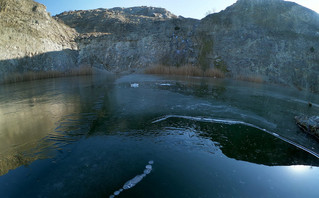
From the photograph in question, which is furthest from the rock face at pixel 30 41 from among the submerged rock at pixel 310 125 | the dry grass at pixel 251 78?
the submerged rock at pixel 310 125

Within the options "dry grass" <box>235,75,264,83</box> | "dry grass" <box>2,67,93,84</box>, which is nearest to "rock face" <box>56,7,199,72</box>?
"dry grass" <box>2,67,93,84</box>

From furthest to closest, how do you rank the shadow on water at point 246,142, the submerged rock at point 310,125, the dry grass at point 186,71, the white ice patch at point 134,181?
the dry grass at point 186,71, the submerged rock at point 310,125, the shadow on water at point 246,142, the white ice patch at point 134,181

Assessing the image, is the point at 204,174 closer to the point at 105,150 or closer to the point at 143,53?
the point at 105,150

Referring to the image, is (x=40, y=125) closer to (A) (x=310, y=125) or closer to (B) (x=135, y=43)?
(A) (x=310, y=125)

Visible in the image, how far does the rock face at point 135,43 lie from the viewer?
2988cm

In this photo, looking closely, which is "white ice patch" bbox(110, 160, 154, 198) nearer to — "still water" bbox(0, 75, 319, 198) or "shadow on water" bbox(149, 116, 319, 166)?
"still water" bbox(0, 75, 319, 198)

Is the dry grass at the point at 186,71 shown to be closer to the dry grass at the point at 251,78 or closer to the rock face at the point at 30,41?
the dry grass at the point at 251,78

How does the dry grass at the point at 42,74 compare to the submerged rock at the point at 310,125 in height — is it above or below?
above

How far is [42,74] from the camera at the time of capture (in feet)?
71.0

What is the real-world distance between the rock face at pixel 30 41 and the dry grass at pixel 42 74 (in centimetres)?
118

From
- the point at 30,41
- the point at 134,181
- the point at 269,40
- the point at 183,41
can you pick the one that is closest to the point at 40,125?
the point at 134,181

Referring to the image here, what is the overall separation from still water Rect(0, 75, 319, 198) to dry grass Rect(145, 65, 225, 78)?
16959 millimetres

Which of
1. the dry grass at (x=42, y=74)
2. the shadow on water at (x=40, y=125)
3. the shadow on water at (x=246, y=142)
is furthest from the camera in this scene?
the dry grass at (x=42, y=74)

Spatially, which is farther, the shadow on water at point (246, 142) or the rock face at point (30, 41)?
the rock face at point (30, 41)
